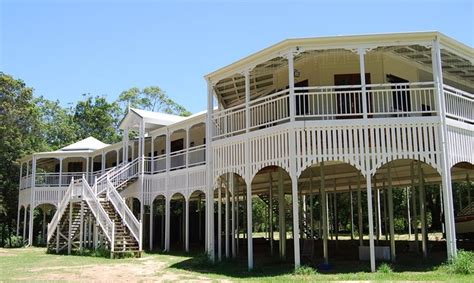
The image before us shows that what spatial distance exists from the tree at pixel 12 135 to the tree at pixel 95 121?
1390cm

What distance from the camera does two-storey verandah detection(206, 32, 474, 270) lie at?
14.5 m

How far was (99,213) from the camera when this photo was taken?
73.3 ft

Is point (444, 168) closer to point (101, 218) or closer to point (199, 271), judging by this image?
point (199, 271)

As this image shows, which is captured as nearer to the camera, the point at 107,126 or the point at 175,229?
the point at 175,229

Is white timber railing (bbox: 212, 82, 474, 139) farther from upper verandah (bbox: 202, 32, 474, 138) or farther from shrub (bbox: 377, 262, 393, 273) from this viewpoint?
shrub (bbox: 377, 262, 393, 273)

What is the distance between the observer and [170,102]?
62969mm

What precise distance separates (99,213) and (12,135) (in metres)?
20.1

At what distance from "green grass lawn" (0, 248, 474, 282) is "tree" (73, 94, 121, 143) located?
35947 mm

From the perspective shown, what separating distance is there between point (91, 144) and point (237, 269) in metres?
24.6

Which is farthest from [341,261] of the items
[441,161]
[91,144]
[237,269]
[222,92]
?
[91,144]

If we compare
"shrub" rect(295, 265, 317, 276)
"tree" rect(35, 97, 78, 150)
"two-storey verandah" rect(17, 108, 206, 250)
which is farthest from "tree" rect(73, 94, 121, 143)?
"shrub" rect(295, 265, 317, 276)

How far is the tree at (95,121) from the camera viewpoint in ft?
177

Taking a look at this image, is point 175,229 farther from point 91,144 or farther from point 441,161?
point 441,161

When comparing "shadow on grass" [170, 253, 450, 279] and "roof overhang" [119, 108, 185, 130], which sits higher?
"roof overhang" [119, 108, 185, 130]
